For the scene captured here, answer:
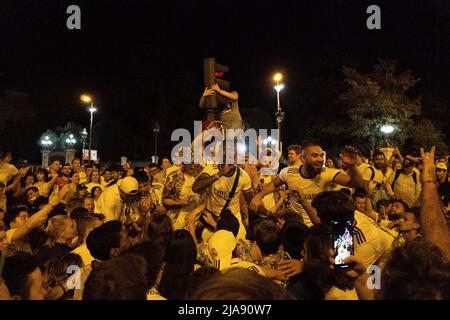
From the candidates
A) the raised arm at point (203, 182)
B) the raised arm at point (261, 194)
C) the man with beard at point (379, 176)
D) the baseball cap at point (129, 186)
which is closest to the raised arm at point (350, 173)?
the raised arm at point (261, 194)

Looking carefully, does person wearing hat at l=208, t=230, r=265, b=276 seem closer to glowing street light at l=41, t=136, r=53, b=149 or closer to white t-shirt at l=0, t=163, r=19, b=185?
white t-shirt at l=0, t=163, r=19, b=185

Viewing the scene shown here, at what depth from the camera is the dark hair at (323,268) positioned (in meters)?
2.66

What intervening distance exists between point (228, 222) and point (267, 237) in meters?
1.80

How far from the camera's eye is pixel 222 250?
12.3ft

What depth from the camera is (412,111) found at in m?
27.9

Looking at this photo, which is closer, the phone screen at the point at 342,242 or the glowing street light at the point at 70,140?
the phone screen at the point at 342,242

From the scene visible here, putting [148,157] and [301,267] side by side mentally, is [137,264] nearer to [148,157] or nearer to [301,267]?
[301,267]

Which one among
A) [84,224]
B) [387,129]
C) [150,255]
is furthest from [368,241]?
[387,129]

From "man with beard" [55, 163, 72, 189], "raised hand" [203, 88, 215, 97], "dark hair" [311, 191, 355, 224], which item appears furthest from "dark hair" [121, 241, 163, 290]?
"man with beard" [55, 163, 72, 189]

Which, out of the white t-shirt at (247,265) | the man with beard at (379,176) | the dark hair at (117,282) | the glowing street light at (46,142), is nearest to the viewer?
the dark hair at (117,282)

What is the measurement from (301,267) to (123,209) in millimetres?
4171

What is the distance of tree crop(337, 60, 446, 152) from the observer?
90.9 feet

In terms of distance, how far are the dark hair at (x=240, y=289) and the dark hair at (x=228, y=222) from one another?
146 inches

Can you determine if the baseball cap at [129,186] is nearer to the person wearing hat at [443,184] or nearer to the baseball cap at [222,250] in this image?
the baseball cap at [222,250]
